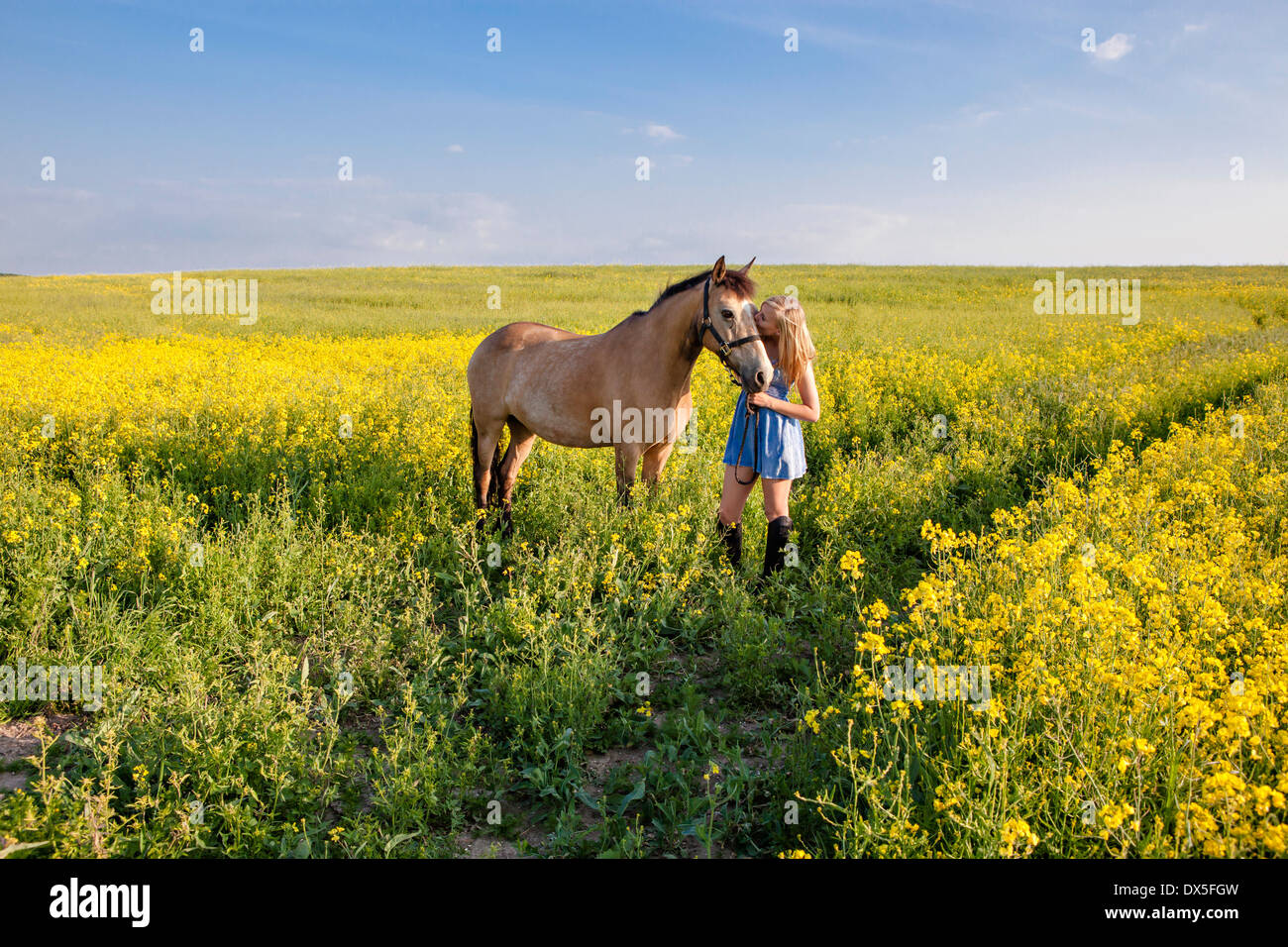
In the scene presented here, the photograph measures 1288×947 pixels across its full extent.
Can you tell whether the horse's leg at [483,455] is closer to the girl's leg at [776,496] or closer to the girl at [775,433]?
the girl at [775,433]

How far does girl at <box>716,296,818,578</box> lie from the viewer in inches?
179

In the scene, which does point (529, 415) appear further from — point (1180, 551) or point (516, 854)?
point (1180, 551)

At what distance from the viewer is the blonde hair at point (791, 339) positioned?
4.51 meters

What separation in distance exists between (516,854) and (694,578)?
7.78 ft

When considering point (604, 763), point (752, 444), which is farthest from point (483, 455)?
point (604, 763)

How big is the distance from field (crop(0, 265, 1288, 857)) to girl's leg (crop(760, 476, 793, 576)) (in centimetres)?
22

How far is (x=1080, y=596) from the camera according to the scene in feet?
10.2

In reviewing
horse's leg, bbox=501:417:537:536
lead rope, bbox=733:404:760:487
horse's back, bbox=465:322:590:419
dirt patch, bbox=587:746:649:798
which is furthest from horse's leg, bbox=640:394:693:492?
dirt patch, bbox=587:746:649:798

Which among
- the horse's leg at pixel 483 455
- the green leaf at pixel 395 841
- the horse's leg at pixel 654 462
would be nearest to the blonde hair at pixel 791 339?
the horse's leg at pixel 654 462

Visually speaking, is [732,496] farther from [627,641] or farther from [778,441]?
[627,641]

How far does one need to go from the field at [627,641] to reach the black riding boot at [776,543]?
0.56 ft

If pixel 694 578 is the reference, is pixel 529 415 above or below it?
above
